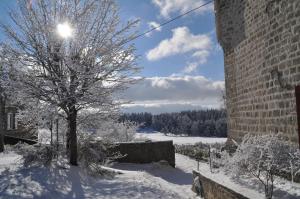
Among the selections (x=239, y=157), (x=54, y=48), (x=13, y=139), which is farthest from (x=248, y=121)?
(x=13, y=139)

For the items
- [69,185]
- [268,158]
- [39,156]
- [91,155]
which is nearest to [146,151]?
[91,155]

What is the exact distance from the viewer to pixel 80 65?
42.4 feet

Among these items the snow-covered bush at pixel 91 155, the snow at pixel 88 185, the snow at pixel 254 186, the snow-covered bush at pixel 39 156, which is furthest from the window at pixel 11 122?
the snow at pixel 254 186

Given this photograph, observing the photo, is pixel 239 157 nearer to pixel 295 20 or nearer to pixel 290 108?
pixel 290 108

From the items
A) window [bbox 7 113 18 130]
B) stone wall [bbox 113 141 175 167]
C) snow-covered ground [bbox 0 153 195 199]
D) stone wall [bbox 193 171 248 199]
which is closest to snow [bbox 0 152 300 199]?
snow-covered ground [bbox 0 153 195 199]

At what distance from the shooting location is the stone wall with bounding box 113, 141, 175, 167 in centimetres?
2170

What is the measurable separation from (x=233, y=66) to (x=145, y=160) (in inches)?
404

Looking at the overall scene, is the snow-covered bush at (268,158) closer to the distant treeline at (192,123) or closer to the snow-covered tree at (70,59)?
the snow-covered tree at (70,59)

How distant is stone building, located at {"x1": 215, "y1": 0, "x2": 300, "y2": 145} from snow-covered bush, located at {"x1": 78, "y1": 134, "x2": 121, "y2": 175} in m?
4.66

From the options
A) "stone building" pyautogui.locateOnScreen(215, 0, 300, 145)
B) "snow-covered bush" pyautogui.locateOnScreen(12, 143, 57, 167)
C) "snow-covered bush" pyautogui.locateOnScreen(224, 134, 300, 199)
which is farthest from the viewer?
"snow-covered bush" pyautogui.locateOnScreen(12, 143, 57, 167)

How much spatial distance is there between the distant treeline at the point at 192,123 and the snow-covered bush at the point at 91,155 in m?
79.0

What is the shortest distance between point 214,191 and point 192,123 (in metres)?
114

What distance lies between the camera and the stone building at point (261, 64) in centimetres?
886

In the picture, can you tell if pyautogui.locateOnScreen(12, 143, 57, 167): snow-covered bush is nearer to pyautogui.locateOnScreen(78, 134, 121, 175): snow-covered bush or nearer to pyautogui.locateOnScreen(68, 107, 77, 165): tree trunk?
pyautogui.locateOnScreen(68, 107, 77, 165): tree trunk
